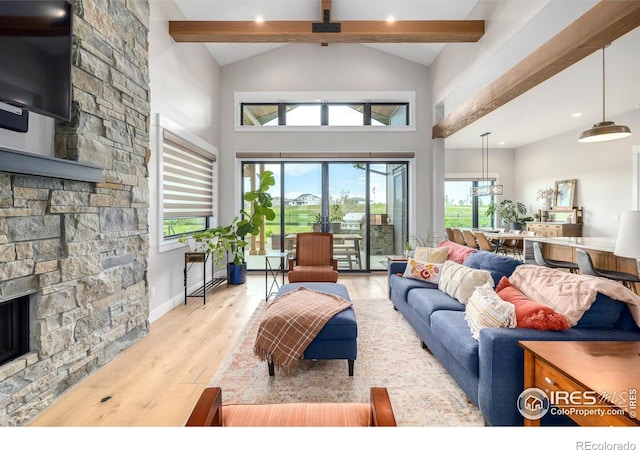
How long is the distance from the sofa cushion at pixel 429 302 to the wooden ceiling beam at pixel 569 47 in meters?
2.33

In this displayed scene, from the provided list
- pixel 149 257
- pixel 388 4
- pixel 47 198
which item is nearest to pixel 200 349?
pixel 149 257

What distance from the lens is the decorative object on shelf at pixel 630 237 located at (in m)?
1.70

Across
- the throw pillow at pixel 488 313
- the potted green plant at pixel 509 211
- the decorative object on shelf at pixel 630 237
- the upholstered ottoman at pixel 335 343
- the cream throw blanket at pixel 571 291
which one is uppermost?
the potted green plant at pixel 509 211

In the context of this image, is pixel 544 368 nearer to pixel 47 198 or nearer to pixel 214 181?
pixel 47 198

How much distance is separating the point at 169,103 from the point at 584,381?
4500 millimetres

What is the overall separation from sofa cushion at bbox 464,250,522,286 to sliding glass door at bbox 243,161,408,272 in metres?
3.11

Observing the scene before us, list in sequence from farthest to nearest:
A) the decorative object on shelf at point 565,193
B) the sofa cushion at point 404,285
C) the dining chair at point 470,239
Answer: the decorative object on shelf at point 565,193
the dining chair at point 470,239
the sofa cushion at point 404,285

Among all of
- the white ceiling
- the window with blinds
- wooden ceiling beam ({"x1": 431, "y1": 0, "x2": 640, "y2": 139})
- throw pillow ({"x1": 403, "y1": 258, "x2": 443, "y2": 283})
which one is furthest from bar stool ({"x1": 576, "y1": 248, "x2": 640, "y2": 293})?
the window with blinds

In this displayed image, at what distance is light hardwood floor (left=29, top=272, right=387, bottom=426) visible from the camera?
1.91m

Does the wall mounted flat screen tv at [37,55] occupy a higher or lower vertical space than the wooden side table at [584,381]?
higher

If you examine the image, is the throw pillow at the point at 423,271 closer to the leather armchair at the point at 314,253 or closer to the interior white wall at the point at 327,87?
the leather armchair at the point at 314,253

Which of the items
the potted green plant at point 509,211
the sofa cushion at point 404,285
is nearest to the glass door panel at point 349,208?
the sofa cushion at point 404,285

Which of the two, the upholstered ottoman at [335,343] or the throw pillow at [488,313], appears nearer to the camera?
the throw pillow at [488,313]

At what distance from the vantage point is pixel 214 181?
5633 millimetres
